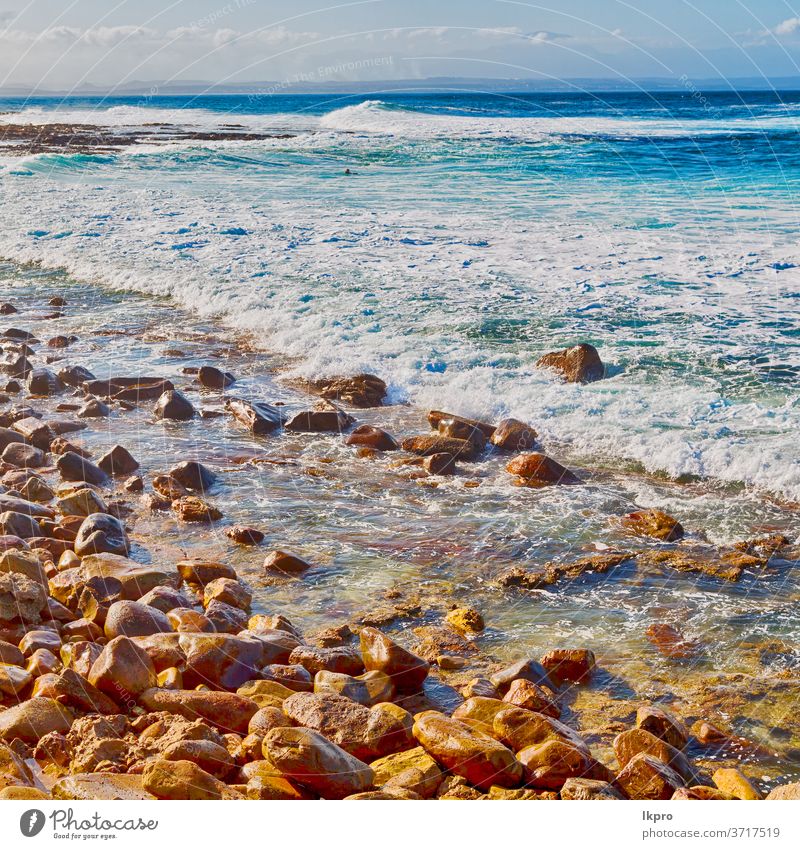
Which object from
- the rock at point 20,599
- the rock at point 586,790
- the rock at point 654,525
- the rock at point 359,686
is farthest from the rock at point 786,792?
the rock at point 20,599

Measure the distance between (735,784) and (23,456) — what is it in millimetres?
6780

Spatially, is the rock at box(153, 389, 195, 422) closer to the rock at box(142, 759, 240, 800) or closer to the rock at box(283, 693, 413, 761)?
the rock at box(283, 693, 413, 761)

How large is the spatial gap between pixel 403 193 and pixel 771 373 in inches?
627

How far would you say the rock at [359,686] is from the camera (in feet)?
15.4

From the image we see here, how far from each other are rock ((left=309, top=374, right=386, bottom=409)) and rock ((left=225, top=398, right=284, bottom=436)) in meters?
0.85

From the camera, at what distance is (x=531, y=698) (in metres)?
4.66

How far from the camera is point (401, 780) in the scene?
3965 millimetres

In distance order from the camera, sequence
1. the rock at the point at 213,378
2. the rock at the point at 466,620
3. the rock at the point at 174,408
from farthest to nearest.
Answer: the rock at the point at 213,378 → the rock at the point at 174,408 → the rock at the point at 466,620

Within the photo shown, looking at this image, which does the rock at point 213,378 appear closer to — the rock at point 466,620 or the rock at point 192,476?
the rock at point 192,476

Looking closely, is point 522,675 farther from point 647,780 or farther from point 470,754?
point 647,780

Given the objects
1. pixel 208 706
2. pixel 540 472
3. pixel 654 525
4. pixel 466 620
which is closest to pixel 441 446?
pixel 540 472

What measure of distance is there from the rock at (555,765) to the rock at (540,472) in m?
3.82

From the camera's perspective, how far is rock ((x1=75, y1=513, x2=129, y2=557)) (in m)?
6.34

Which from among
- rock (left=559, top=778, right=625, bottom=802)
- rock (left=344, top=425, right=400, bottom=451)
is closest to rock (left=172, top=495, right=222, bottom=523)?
rock (left=344, top=425, right=400, bottom=451)
